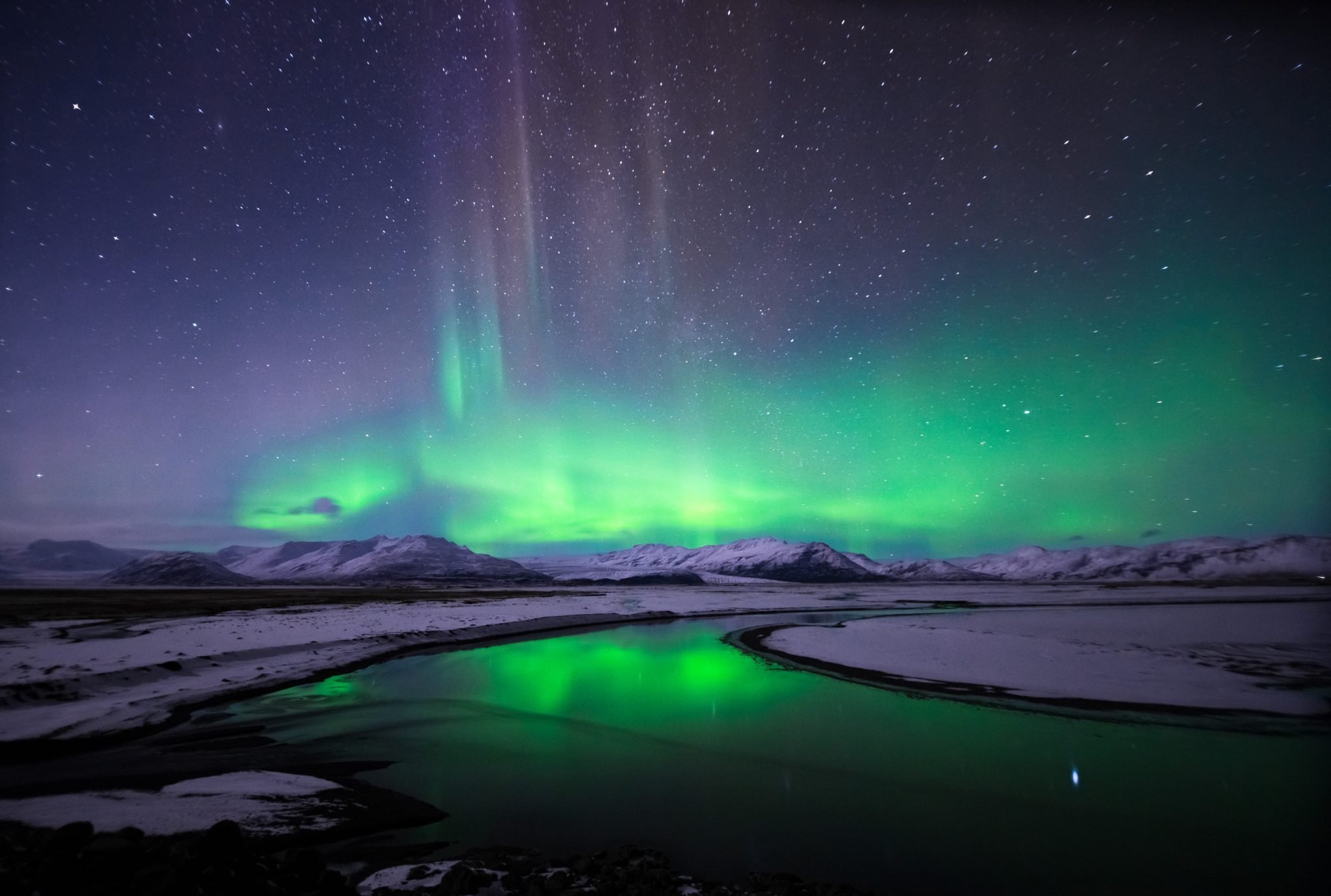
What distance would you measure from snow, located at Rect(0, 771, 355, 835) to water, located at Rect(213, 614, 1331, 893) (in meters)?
1.51

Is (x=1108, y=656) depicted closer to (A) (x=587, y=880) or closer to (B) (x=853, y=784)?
(B) (x=853, y=784)

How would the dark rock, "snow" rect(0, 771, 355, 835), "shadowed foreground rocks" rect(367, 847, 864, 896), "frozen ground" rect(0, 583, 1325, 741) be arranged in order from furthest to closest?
1. "frozen ground" rect(0, 583, 1325, 741)
2. "snow" rect(0, 771, 355, 835)
3. "shadowed foreground rocks" rect(367, 847, 864, 896)
4. the dark rock

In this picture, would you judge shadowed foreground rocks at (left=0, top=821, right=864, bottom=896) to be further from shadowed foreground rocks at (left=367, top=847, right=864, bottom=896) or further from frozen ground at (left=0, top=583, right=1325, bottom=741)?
frozen ground at (left=0, top=583, right=1325, bottom=741)

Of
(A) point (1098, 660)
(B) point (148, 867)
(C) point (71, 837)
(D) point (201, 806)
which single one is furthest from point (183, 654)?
(A) point (1098, 660)

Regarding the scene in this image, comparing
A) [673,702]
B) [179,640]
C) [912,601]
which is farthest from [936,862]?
[912,601]

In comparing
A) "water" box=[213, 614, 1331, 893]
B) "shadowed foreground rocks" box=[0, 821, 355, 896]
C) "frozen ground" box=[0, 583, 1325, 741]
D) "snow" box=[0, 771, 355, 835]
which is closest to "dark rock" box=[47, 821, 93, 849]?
"shadowed foreground rocks" box=[0, 821, 355, 896]

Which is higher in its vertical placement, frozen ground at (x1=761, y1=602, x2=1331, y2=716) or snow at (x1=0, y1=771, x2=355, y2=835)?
snow at (x1=0, y1=771, x2=355, y2=835)

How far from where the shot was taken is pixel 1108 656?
2358 cm

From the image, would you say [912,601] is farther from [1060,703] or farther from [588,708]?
[588,708]

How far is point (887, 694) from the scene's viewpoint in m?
17.9

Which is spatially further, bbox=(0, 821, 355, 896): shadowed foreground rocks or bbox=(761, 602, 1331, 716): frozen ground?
bbox=(761, 602, 1331, 716): frozen ground

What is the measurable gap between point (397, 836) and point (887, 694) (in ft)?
49.3

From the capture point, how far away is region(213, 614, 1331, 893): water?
7.66 m

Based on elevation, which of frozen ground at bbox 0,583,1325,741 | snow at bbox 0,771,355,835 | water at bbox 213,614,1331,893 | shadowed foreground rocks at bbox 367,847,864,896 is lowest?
water at bbox 213,614,1331,893
